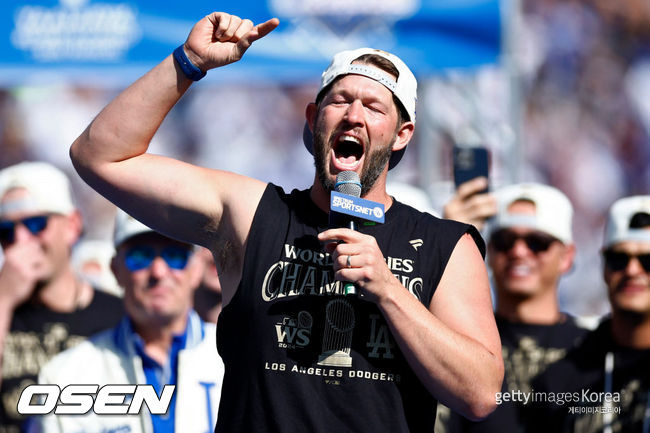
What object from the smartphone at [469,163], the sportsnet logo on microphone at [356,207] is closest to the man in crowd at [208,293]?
the smartphone at [469,163]

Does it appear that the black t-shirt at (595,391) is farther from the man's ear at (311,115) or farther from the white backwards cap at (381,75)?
the man's ear at (311,115)

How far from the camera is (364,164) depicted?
3332mm

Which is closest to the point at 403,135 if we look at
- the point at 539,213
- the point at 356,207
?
the point at 356,207

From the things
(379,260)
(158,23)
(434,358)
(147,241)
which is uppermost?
(158,23)

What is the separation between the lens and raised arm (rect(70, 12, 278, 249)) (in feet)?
10.7

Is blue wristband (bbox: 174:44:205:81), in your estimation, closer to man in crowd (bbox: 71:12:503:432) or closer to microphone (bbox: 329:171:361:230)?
man in crowd (bbox: 71:12:503:432)

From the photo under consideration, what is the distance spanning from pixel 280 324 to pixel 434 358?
1.54 feet

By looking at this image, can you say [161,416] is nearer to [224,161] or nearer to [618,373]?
[618,373]

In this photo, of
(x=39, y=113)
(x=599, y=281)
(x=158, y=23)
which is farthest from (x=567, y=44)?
(x=158, y=23)

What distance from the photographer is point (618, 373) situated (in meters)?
5.39

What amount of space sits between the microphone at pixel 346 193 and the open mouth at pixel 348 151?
0.27 ft

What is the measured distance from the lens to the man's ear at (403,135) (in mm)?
3473

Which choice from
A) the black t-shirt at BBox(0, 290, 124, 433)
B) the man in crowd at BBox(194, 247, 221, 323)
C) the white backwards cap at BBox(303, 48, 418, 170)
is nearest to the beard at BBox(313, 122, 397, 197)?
the white backwards cap at BBox(303, 48, 418, 170)

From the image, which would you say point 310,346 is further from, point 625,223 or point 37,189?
point 37,189
